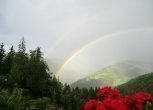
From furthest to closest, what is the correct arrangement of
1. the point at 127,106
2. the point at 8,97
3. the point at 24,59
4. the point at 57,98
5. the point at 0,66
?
1. the point at 24,59
2. the point at 0,66
3. the point at 57,98
4. the point at 127,106
5. the point at 8,97

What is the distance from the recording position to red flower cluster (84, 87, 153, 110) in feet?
71.3

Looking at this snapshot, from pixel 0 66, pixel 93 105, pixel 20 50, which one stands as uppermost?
pixel 20 50

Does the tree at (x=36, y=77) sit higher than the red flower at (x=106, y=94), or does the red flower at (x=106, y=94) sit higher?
the tree at (x=36, y=77)

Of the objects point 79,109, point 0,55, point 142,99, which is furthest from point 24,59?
point 142,99

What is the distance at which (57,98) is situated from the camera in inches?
3880

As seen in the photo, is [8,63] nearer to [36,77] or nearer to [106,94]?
[36,77]

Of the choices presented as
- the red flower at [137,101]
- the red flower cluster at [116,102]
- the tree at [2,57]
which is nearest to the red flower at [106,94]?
the red flower cluster at [116,102]

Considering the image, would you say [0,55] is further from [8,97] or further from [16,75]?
[8,97]

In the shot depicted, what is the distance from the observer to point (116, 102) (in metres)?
22.3

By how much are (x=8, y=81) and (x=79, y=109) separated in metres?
37.2

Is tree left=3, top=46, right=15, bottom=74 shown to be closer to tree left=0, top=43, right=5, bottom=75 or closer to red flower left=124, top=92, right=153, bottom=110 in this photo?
tree left=0, top=43, right=5, bottom=75

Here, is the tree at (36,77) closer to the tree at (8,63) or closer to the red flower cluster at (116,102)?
the tree at (8,63)

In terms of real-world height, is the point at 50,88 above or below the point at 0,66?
below

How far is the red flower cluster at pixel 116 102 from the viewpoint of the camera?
856 inches
